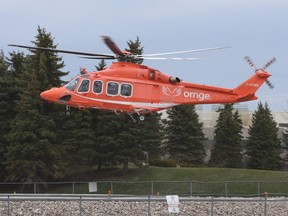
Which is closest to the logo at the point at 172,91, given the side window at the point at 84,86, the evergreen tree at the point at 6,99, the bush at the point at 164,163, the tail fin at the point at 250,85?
the tail fin at the point at 250,85

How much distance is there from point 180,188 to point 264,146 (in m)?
22.1

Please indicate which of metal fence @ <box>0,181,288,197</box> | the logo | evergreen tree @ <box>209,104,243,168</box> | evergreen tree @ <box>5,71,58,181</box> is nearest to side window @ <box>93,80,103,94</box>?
the logo

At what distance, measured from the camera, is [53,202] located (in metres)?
25.0

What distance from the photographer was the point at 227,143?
214ft

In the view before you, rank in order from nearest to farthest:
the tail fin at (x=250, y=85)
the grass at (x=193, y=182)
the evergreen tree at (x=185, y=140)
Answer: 1. the tail fin at (x=250, y=85)
2. the grass at (x=193, y=182)
3. the evergreen tree at (x=185, y=140)

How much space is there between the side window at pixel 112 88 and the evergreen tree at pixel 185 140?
1313 inches

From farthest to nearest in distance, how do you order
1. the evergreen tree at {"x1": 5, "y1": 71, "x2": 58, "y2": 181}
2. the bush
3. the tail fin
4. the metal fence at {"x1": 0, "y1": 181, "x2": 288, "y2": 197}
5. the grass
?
the bush → the evergreen tree at {"x1": 5, "y1": 71, "x2": 58, "y2": 181} → the grass → the metal fence at {"x1": 0, "y1": 181, "x2": 288, "y2": 197} → the tail fin

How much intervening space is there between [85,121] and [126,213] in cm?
3213

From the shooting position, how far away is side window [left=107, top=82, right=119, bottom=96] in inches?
1205

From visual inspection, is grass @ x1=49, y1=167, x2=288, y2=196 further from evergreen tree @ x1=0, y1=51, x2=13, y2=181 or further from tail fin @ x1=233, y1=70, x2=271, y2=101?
tail fin @ x1=233, y1=70, x2=271, y2=101

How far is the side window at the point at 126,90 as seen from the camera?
3066 centimetres

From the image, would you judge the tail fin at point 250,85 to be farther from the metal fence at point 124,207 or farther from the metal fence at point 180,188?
the metal fence at point 180,188

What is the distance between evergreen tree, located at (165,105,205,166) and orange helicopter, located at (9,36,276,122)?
31.6 metres

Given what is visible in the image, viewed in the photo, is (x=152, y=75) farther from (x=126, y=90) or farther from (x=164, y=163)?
(x=164, y=163)
